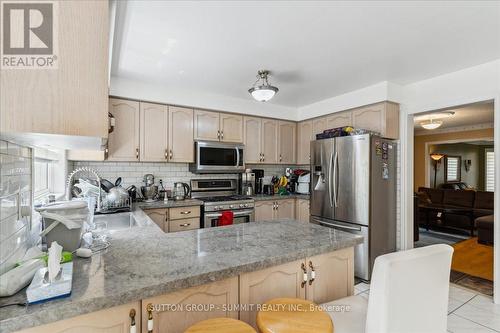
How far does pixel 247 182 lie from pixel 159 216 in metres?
1.56

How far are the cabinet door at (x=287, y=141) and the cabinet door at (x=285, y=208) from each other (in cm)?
72

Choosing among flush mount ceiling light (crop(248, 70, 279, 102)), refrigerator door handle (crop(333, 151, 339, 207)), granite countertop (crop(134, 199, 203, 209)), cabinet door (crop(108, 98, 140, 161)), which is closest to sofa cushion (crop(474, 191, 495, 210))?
refrigerator door handle (crop(333, 151, 339, 207))

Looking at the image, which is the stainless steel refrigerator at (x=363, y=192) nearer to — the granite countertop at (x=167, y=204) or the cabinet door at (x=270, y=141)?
the cabinet door at (x=270, y=141)

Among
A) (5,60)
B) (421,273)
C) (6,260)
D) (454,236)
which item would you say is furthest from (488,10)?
(454,236)

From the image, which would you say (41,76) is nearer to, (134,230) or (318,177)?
(134,230)

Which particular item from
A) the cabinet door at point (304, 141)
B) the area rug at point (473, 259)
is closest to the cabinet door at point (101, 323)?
the cabinet door at point (304, 141)

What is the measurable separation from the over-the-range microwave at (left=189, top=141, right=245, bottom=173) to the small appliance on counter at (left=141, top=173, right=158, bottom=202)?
1.93ft

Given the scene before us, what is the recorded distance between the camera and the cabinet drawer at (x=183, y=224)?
3.17 meters

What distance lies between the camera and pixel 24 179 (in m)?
1.27

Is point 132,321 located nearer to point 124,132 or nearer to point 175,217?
point 175,217

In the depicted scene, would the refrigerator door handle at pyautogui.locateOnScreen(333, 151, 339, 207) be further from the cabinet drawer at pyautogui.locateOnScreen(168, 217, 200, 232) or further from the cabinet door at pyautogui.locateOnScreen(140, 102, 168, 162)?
the cabinet door at pyautogui.locateOnScreen(140, 102, 168, 162)

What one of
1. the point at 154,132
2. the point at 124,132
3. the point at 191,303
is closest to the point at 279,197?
the point at 154,132

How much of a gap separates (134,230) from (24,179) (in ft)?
2.23

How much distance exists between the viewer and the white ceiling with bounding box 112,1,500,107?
177 centimetres
